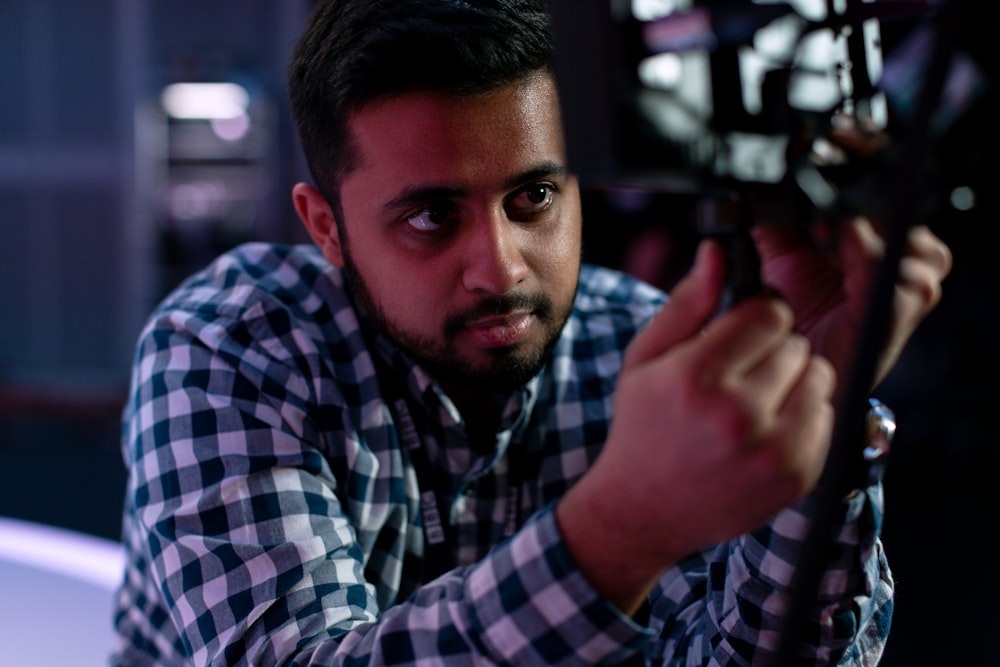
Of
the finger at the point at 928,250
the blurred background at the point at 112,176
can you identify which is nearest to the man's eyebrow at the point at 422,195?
the finger at the point at 928,250

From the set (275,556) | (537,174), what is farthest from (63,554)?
(537,174)

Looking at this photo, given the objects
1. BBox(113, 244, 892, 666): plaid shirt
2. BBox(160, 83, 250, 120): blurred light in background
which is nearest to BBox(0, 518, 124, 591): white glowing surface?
BBox(113, 244, 892, 666): plaid shirt

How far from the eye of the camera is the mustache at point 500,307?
34.9 inches

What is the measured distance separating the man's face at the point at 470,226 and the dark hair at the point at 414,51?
2 centimetres

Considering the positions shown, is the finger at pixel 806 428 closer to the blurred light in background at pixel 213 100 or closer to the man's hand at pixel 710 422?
the man's hand at pixel 710 422

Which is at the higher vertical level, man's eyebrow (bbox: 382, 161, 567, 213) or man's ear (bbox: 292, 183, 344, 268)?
man's eyebrow (bbox: 382, 161, 567, 213)

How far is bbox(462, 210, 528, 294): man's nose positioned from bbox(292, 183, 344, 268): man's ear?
0.27m

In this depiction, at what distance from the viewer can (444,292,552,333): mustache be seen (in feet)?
2.91

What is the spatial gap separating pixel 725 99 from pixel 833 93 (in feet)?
0.22

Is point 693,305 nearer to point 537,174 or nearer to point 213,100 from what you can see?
point 537,174

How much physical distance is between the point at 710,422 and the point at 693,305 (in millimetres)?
62

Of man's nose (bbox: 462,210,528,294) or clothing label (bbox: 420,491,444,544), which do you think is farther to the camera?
clothing label (bbox: 420,491,444,544)

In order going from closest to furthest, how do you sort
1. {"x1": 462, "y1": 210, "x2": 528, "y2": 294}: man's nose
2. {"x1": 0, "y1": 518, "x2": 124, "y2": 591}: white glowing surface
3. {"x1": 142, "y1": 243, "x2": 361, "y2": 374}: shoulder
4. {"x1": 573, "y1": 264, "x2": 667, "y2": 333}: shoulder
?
{"x1": 462, "y1": 210, "x2": 528, "y2": 294}: man's nose < {"x1": 142, "y1": 243, "x2": 361, "y2": 374}: shoulder < {"x1": 573, "y1": 264, "x2": 667, "y2": 333}: shoulder < {"x1": 0, "y1": 518, "x2": 124, "y2": 591}: white glowing surface

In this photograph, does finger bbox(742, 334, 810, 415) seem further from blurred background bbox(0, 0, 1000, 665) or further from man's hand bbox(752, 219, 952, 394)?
blurred background bbox(0, 0, 1000, 665)
